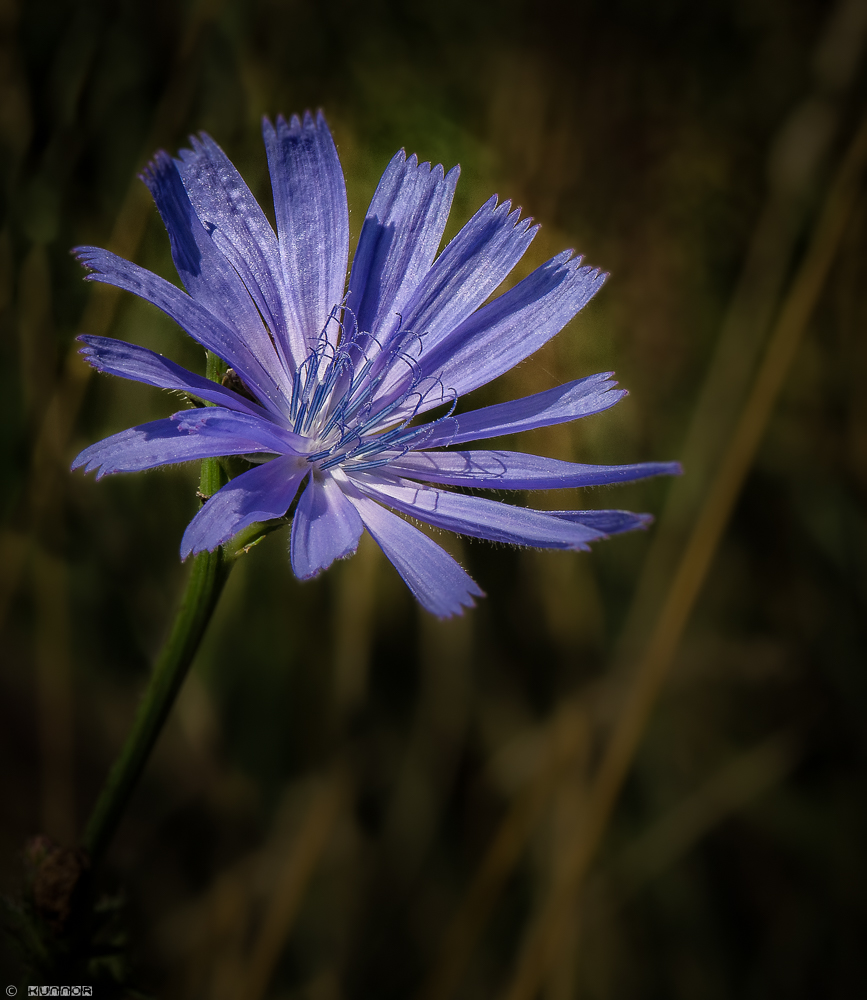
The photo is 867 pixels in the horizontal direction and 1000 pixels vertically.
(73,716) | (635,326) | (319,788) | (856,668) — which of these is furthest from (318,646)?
(856,668)

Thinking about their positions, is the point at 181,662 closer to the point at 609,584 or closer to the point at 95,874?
the point at 95,874

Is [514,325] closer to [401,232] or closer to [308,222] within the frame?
[401,232]

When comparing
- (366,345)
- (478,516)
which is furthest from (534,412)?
(366,345)

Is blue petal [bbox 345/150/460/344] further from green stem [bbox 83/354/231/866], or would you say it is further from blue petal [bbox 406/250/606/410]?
green stem [bbox 83/354/231/866]

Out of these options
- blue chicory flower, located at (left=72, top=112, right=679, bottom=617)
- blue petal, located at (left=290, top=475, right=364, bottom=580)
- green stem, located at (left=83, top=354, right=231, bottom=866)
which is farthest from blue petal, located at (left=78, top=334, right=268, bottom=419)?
blue petal, located at (left=290, top=475, right=364, bottom=580)

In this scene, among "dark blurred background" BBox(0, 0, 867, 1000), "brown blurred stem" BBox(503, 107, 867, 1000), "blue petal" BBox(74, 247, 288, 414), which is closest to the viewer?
"blue petal" BBox(74, 247, 288, 414)

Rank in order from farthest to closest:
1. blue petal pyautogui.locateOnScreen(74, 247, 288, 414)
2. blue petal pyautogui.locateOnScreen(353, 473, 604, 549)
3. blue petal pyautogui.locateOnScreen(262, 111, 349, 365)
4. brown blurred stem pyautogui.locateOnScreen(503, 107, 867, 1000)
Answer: brown blurred stem pyautogui.locateOnScreen(503, 107, 867, 1000)
blue petal pyautogui.locateOnScreen(262, 111, 349, 365)
blue petal pyautogui.locateOnScreen(353, 473, 604, 549)
blue petal pyautogui.locateOnScreen(74, 247, 288, 414)
